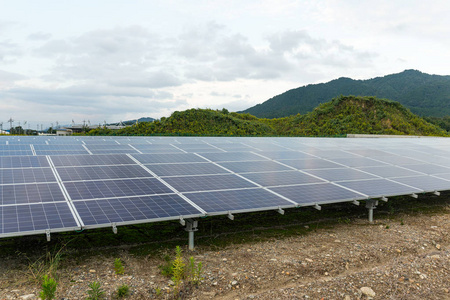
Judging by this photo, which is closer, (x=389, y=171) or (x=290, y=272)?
(x=290, y=272)

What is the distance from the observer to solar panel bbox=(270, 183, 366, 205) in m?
12.3

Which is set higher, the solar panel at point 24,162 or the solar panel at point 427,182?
the solar panel at point 24,162

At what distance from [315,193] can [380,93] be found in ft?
519

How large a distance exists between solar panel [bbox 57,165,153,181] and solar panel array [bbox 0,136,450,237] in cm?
4

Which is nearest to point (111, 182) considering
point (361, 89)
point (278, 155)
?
point (278, 155)

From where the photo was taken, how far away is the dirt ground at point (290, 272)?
854 cm

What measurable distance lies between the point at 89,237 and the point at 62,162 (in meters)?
4.20

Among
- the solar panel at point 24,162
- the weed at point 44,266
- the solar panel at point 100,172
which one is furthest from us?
the solar panel at point 24,162

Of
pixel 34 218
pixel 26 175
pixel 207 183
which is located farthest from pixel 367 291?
pixel 26 175

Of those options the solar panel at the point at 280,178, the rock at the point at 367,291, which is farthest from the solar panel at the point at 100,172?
the rock at the point at 367,291

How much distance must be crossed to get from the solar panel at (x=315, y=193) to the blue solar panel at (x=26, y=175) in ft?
27.5

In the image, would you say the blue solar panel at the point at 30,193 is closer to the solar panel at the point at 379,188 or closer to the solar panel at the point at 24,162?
the solar panel at the point at 24,162

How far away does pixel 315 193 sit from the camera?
515 inches

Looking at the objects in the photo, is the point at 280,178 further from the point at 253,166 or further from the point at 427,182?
the point at 427,182
